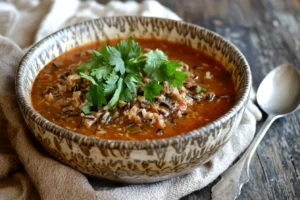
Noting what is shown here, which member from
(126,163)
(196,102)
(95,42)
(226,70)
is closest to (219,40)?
(226,70)

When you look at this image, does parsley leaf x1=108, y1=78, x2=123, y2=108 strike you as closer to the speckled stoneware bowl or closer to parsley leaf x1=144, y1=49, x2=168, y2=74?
parsley leaf x1=144, y1=49, x2=168, y2=74

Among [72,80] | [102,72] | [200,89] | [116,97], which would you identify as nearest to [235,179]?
[200,89]

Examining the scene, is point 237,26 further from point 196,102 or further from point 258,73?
point 196,102

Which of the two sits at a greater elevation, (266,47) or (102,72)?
(102,72)

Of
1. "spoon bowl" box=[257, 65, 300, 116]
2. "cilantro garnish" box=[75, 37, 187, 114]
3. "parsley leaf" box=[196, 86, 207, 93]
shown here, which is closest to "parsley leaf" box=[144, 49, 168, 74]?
"cilantro garnish" box=[75, 37, 187, 114]

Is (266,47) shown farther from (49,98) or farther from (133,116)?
(49,98)

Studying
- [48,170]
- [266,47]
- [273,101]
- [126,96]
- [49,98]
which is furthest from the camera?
[266,47]

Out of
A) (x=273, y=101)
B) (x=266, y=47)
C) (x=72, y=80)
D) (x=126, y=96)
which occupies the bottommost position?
(x=266, y=47)

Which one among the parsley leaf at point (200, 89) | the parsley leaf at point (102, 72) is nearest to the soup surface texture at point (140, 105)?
the parsley leaf at point (200, 89)
